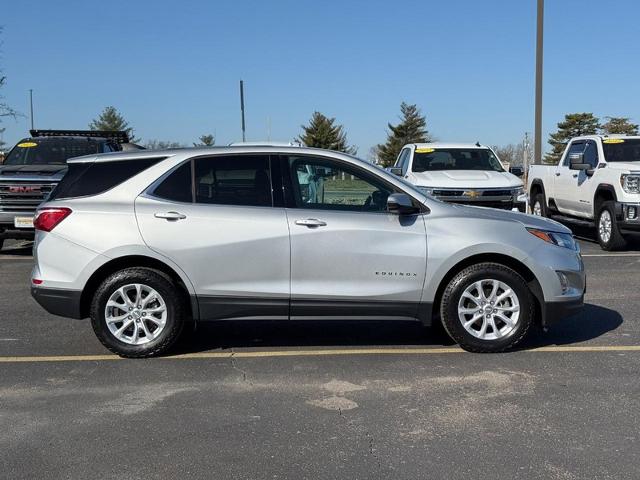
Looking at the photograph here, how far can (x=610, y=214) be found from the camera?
38.4ft

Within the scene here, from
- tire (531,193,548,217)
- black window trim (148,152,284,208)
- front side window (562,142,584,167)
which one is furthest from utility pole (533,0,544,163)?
black window trim (148,152,284,208)

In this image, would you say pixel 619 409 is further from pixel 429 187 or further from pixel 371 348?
pixel 429 187

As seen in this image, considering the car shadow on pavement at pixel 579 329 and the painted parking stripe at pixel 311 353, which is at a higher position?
the car shadow on pavement at pixel 579 329

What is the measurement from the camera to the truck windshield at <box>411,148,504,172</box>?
42.4ft

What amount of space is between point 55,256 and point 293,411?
2422 mm

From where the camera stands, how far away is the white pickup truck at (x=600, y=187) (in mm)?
11305

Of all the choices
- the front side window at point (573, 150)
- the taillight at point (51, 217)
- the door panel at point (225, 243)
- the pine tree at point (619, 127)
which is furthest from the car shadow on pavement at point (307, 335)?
the pine tree at point (619, 127)

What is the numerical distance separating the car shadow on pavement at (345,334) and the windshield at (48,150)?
7.42 metres

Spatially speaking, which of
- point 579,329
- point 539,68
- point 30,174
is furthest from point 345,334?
point 539,68

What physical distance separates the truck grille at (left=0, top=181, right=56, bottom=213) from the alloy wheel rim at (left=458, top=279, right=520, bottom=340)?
7992 millimetres

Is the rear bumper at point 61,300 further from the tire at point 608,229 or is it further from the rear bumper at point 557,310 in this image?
the tire at point 608,229

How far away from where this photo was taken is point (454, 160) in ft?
42.9

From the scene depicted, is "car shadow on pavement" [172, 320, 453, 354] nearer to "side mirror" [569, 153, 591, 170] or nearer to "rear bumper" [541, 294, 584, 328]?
"rear bumper" [541, 294, 584, 328]

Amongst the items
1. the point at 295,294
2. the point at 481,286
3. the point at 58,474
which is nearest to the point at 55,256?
the point at 295,294
